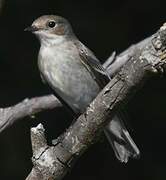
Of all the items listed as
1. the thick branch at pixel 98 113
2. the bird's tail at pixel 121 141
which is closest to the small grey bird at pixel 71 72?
the bird's tail at pixel 121 141

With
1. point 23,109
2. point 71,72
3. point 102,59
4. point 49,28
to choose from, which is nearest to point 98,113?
point 71,72

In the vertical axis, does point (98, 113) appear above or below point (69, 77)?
above

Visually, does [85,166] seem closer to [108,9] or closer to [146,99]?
[146,99]

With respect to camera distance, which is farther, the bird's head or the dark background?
the dark background

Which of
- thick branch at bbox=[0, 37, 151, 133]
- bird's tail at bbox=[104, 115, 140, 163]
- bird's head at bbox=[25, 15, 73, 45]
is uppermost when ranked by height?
bird's head at bbox=[25, 15, 73, 45]

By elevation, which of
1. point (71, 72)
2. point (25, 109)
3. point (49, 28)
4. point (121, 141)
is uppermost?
point (49, 28)

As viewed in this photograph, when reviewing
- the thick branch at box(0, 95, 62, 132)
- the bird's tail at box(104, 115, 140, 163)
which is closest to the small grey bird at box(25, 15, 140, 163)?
the bird's tail at box(104, 115, 140, 163)

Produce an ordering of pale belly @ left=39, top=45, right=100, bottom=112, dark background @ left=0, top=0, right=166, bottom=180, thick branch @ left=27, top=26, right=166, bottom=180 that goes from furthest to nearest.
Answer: dark background @ left=0, top=0, right=166, bottom=180
pale belly @ left=39, top=45, right=100, bottom=112
thick branch @ left=27, top=26, right=166, bottom=180

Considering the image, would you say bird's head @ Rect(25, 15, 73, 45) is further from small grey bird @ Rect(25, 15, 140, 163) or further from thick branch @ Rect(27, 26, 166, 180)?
thick branch @ Rect(27, 26, 166, 180)

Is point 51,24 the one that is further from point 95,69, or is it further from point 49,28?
point 95,69
